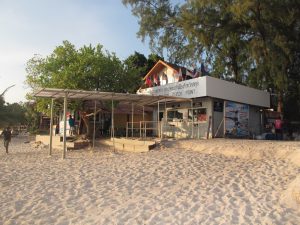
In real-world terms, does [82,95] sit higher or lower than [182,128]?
higher

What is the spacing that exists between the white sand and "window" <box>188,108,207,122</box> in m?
6.70

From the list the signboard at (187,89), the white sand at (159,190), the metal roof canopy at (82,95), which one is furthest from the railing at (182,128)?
the white sand at (159,190)

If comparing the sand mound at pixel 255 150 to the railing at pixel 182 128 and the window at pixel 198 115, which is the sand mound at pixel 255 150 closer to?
the railing at pixel 182 128

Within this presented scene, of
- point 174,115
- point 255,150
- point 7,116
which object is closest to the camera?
point 255,150

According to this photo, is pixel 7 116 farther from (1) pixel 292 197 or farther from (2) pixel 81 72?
(1) pixel 292 197

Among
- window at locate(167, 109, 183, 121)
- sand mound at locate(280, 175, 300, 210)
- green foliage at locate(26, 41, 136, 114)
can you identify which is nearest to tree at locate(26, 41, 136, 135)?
green foliage at locate(26, 41, 136, 114)

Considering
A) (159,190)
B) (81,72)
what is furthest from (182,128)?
(159,190)

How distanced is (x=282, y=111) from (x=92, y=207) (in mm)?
20784

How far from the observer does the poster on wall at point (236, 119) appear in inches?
805

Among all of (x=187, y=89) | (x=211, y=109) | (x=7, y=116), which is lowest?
(x=7, y=116)

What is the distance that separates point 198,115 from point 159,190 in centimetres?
1218

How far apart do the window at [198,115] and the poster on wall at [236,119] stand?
4.67 ft

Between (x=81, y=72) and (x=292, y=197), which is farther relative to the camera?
(x=81, y=72)

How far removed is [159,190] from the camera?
8.56 meters
